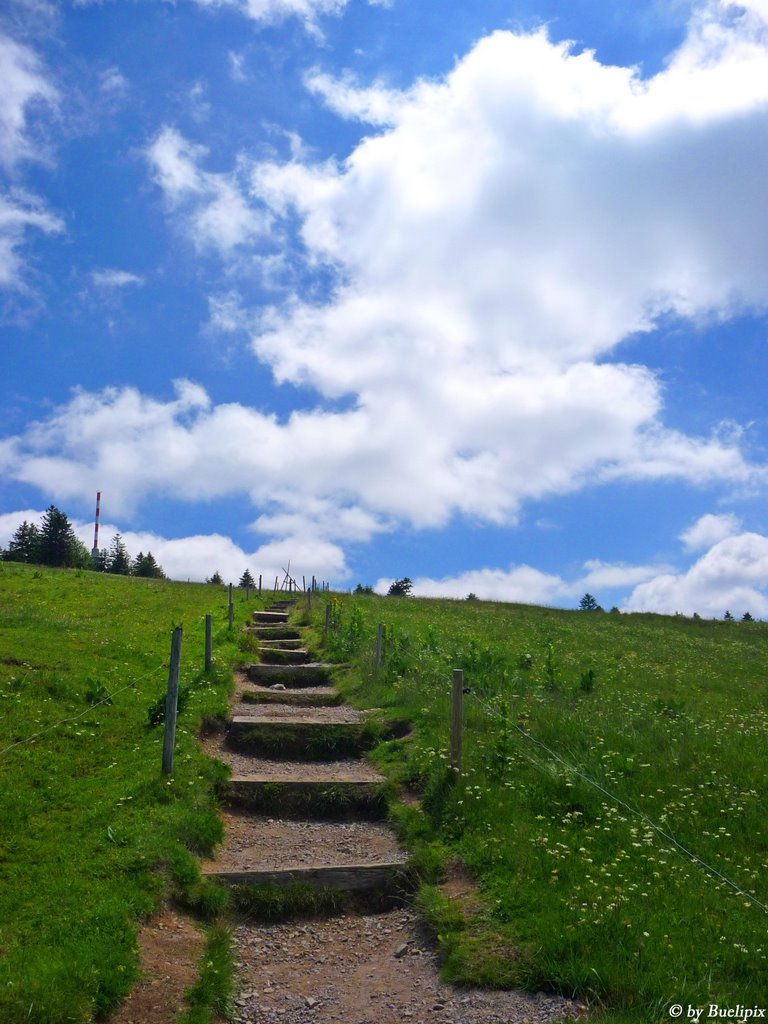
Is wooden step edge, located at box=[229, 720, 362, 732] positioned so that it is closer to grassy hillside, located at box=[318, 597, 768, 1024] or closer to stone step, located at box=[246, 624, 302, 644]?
grassy hillside, located at box=[318, 597, 768, 1024]

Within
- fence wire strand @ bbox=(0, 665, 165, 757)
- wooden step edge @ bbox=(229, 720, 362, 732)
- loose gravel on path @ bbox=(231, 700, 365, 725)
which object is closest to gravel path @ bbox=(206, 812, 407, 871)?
wooden step edge @ bbox=(229, 720, 362, 732)

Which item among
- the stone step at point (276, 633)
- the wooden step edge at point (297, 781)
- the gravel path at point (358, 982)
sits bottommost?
the gravel path at point (358, 982)

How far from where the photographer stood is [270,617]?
3366 cm

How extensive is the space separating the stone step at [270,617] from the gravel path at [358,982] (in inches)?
954

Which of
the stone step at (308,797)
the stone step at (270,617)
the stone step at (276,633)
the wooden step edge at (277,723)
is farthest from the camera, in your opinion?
the stone step at (270,617)

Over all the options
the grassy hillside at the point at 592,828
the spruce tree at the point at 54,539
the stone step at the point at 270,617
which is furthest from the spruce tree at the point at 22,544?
the grassy hillside at the point at 592,828

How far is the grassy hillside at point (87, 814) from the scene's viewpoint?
630 cm

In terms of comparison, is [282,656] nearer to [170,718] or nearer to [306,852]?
[170,718]

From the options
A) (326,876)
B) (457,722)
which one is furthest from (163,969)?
(457,722)

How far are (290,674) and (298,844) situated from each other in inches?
389

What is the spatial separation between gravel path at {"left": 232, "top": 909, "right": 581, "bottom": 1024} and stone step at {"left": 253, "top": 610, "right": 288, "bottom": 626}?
24.2 meters

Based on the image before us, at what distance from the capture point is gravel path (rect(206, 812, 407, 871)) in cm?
947

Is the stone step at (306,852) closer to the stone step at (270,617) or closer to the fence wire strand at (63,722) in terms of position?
the fence wire strand at (63,722)

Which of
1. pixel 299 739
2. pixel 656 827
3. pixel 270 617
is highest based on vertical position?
pixel 270 617
